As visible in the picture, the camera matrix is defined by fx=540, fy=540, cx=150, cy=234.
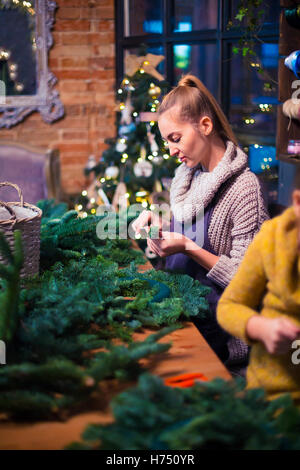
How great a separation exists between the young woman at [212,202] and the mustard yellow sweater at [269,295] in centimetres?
59

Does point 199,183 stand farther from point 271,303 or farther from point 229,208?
point 271,303

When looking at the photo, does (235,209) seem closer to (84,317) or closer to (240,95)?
(84,317)

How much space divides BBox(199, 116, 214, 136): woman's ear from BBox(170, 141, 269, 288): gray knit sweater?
88 mm

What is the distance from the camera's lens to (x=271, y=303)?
942 mm

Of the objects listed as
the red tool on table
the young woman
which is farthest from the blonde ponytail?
the red tool on table

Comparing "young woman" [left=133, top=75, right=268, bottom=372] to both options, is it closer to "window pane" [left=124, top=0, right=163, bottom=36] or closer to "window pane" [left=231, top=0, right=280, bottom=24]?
"window pane" [left=231, top=0, right=280, bottom=24]

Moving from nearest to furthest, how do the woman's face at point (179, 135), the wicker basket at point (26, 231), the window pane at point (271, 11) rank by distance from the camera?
the wicker basket at point (26, 231)
the woman's face at point (179, 135)
the window pane at point (271, 11)

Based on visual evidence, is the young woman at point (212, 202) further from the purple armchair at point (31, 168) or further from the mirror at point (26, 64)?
the mirror at point (26, 64)

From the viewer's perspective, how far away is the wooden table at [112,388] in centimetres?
80

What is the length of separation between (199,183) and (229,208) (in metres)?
0.18

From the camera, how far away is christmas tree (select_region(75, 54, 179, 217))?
10.3 ft

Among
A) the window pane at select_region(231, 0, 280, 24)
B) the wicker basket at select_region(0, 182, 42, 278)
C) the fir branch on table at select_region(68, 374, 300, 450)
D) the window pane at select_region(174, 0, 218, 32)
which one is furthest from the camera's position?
the window pane at select_region(174, 0, 218, 32)

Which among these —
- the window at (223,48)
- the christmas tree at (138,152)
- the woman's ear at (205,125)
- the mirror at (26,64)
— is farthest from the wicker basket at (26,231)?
the mirror at (26,64)

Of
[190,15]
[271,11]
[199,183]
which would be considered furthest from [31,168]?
[199,183]
